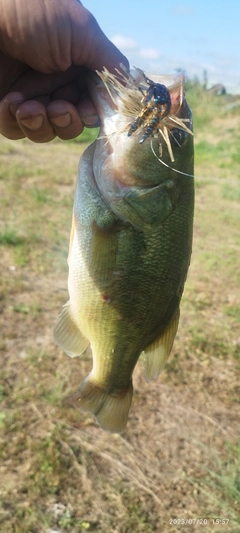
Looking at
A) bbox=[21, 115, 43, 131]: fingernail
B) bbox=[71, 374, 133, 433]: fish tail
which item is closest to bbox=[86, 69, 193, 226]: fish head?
bbox=[21, 115, 43, 131]: fingernail

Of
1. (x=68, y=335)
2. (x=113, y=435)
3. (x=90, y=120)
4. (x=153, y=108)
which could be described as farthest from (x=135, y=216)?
(x=113, y=435)

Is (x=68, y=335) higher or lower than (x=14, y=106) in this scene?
lower

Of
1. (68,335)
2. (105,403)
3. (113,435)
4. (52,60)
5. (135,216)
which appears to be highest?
(52,60)

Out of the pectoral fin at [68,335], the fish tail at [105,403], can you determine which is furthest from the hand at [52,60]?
the fish tail at [105,403]

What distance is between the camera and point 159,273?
1770 mm

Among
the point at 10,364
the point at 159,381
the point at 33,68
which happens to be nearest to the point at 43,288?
the point at 10,364

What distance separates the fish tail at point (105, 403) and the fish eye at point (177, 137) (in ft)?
3.20

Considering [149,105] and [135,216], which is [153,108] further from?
[135,216]

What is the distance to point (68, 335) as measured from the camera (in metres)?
2.01

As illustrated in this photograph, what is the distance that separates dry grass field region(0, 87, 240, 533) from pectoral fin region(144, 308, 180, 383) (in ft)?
1.95

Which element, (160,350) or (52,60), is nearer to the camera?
(160,350)

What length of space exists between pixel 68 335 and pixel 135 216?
1.91 ft

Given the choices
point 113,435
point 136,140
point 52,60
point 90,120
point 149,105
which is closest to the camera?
point 149,105

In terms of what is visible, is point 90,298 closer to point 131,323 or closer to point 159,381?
point 131,323
